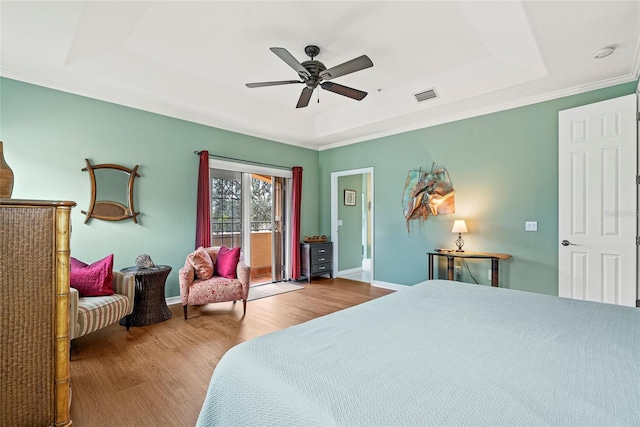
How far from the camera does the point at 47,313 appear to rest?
1497 millimetres

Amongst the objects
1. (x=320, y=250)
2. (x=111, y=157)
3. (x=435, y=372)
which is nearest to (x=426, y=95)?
(x=320, y=250)

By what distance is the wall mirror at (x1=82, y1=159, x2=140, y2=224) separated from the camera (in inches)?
138

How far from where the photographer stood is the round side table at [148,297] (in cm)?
329

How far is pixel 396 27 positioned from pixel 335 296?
11.5 feet

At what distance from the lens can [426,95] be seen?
Answer: 3879 millimetres

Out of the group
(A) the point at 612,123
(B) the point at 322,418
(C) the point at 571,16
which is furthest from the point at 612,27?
(B) the point at 322,418

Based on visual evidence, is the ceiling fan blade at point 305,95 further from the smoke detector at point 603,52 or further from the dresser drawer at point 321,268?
the dresser drawer at point 321,268

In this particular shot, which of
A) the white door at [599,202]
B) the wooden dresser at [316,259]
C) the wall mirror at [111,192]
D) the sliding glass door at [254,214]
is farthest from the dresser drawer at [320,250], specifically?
the white door at [599,202]

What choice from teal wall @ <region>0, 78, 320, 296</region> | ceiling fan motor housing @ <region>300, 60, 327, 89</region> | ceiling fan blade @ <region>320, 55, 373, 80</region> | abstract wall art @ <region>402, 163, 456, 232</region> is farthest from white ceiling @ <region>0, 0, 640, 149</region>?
abstract wall art @ <region>402, 163, 456, 232</region>

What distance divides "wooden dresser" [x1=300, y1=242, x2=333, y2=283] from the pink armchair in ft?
6.29

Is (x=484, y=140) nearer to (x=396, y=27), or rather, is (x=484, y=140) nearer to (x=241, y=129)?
(x=396, y=27)

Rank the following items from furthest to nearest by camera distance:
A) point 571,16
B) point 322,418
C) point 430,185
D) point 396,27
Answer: point 430,185 → point 396,27 → point 571,16 → point 322,418

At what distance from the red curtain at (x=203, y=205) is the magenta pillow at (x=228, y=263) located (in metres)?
0.59

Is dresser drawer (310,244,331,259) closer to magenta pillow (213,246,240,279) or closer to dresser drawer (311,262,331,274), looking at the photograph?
dresser drawer (311,262,331,274)
